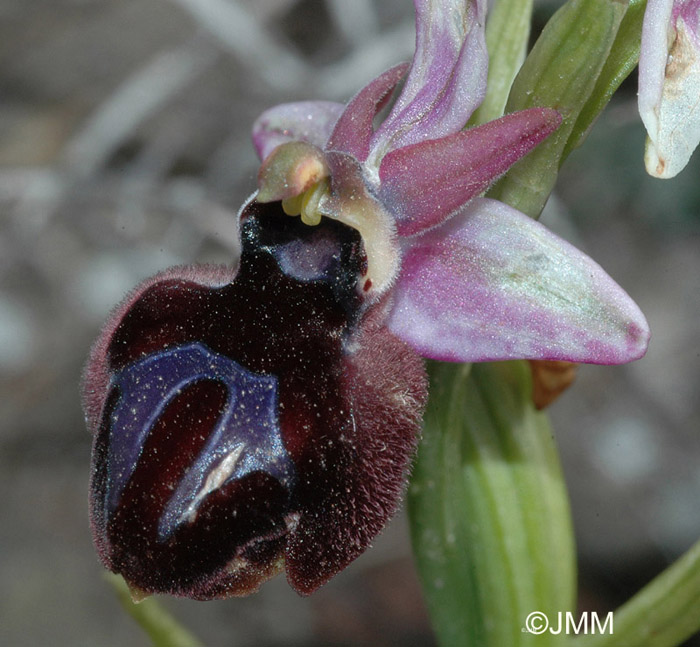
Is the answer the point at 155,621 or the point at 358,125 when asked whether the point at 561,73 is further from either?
the point at 155,621

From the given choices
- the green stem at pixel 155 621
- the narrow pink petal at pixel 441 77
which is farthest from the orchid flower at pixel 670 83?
the green stem at pixel 155 621

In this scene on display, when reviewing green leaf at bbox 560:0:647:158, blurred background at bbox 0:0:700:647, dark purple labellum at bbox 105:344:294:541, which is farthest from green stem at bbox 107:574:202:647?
blurred background at bbox 0:0:700:647

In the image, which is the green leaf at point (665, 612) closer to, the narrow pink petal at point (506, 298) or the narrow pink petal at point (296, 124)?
the narrow pink petal at point (506, 298)

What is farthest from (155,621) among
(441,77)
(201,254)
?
(201,254)

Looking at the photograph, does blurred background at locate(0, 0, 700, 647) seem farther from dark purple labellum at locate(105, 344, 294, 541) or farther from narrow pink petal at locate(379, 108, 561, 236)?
dark purple labellum at locate(105, 344, 294, 541)

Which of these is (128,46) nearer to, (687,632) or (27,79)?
(27,79)

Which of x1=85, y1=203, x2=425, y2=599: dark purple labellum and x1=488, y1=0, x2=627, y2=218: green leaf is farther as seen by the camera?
x1=488, y1=0, x2=627, y2=218: green leaf

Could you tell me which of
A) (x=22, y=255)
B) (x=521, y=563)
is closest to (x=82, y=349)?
(x=22, y=255)
